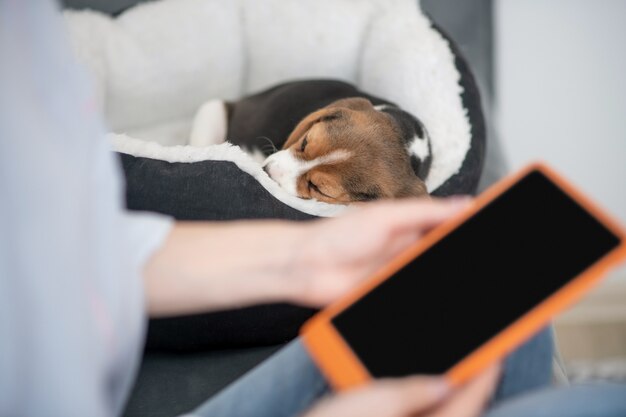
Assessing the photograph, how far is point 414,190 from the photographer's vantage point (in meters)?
1.78

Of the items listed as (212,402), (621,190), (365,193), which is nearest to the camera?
(212,402)

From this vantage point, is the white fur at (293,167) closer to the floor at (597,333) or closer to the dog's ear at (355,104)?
the dog's ear at (355,104)

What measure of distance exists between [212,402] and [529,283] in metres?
0.57

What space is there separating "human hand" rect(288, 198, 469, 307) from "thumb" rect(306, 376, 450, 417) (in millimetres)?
202

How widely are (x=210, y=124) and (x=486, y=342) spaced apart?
64.2 inches

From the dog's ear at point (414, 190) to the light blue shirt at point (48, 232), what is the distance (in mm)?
1145

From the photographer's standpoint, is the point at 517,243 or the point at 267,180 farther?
the point at 267,180

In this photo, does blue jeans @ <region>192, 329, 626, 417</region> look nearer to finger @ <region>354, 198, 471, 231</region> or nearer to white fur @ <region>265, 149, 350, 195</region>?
finger @ <region>354, 198, 471, 231</region>

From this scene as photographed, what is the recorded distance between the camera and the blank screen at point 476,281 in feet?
2.73

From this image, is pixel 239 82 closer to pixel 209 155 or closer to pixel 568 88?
pixel 209 155

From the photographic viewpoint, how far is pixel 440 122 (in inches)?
77.5

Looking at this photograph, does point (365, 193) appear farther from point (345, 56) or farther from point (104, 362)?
point (104, 362)

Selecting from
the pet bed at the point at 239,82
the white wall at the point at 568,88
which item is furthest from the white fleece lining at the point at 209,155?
the white wall at the point at 568,88

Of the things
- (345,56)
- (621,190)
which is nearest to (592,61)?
(621,190)
